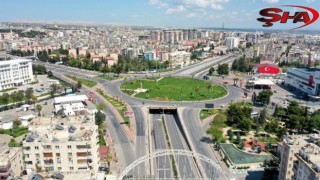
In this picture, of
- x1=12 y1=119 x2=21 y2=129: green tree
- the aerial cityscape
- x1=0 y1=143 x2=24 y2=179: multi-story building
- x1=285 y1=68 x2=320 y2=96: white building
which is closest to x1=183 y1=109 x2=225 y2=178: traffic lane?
the aerial cityscape

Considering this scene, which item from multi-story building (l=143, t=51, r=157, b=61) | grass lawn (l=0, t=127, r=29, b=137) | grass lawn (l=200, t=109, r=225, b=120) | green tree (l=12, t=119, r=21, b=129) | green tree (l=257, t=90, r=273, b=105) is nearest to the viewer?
grass lawn (l=0, t=127, r=29, b=137)

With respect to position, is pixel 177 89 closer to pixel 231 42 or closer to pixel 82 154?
pixel 82 154

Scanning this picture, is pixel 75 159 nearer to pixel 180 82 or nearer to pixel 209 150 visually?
pixel 209 150

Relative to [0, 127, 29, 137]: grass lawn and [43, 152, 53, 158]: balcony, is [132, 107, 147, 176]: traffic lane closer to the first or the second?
[43, 152, 53, 158]: balcony

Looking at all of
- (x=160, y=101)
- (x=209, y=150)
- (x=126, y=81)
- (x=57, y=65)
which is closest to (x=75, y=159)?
(x=209, y=150)

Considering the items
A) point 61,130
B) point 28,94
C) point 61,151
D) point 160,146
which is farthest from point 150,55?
point 61,151

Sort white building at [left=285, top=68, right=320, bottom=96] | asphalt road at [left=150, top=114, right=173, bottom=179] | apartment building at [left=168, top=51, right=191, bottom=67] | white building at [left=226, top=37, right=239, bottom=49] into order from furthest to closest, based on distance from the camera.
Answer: white building at [left=226, top=37, right=239, bottom=49], apartment building at [left=168, top=51, right=191, bottom=67], white building at [left=285, top=68, right=320, bottom=96], asphalt road at [left=150, top=114, right=173, bottom=179]

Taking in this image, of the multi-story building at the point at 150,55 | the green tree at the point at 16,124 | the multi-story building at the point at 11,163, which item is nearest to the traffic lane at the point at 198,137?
the multi-story building at the point at 11,163
